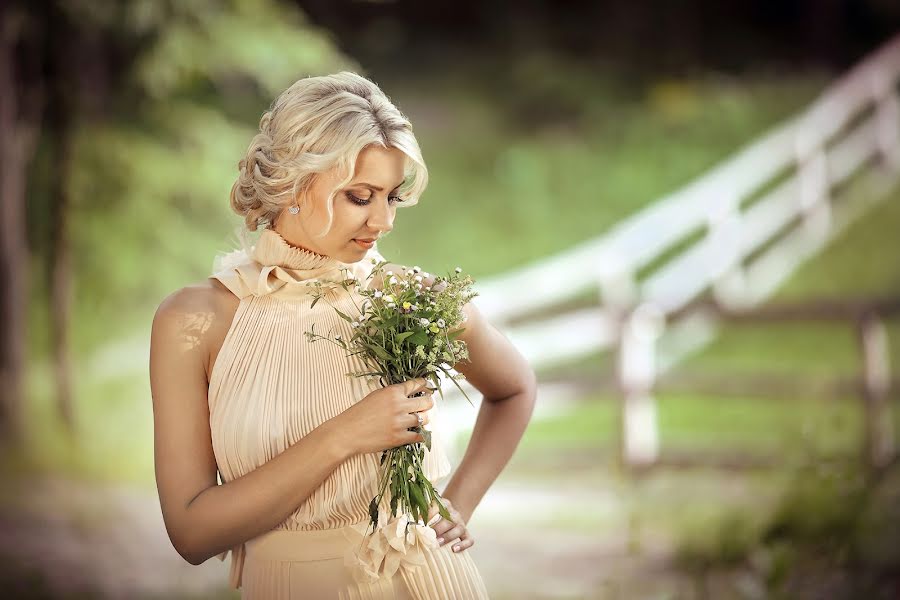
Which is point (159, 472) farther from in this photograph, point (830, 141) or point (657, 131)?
point (830, 141)

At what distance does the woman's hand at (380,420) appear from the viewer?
158 cm

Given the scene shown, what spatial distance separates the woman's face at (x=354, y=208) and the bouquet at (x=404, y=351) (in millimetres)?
69

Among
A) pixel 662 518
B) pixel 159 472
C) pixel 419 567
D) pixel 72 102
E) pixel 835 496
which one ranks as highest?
pixel 72 102

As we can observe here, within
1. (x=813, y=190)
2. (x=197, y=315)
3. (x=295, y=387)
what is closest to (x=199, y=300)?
(x=197, y=315)

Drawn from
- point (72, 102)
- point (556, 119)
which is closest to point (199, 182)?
point (72, 102)

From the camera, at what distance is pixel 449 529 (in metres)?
1.80

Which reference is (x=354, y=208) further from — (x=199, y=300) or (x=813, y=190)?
(x=813, y=190)

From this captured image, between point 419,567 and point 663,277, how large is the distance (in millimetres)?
5895

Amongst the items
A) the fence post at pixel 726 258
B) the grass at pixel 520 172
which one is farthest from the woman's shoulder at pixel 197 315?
the fence post at pixel 726 258

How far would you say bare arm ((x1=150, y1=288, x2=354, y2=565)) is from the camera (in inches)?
62.0

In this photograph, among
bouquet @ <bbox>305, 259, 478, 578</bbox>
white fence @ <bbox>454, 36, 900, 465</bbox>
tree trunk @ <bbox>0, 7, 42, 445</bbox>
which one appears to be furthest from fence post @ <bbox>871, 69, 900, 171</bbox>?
bouquet @ <bbox>305, 259, 478, 578</bbox>

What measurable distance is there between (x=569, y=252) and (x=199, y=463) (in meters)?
5.70

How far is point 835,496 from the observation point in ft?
11.6

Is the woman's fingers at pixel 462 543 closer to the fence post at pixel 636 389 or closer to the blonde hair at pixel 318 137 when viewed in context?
the blonde hair at pixel 318 137
